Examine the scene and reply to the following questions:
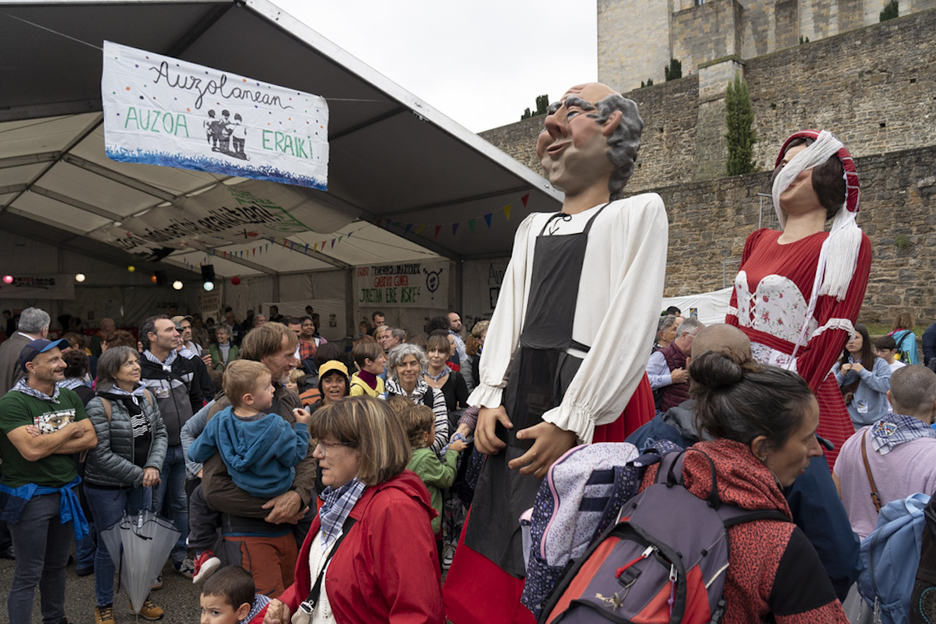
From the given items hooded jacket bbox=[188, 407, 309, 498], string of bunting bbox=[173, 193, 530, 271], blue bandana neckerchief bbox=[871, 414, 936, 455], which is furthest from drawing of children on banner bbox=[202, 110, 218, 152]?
blue bandana neckerchief bbox=[871, 414, 936, 455]

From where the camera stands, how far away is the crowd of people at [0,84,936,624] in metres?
1.26

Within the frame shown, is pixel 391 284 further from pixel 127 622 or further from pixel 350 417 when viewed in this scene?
pixel 350 417

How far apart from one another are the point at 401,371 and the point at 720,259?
11.3 m

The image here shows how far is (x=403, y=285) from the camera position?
11.4m

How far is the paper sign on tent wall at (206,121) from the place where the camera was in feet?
13.6

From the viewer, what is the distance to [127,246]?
13.1 metres

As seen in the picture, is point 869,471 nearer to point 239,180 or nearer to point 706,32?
point 239,180

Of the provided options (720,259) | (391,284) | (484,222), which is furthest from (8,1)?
(720,259)

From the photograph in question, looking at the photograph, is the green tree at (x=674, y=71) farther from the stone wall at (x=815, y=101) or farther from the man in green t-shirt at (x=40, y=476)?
the man in green t-shirt at (x=40, y=476)

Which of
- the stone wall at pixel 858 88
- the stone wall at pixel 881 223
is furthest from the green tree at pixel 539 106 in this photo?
the stone wall at pixel 881 223

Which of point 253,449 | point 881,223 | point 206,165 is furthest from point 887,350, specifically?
point 881,223

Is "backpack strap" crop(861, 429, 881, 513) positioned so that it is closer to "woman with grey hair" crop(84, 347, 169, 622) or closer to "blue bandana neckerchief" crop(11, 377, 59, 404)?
"woman with grey hair" crop(84, 347, 169, 622)

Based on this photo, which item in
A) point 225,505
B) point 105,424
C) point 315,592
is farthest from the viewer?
point 105,424

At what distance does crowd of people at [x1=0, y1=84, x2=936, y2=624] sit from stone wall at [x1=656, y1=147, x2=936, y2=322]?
10967mm
